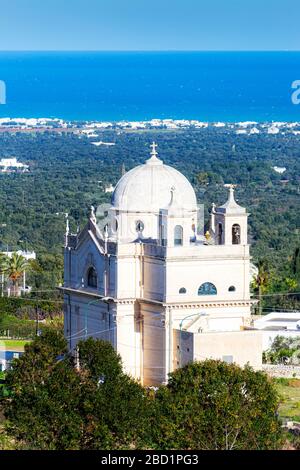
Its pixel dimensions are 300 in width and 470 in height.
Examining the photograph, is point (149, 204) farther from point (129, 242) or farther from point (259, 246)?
point (259, 246)

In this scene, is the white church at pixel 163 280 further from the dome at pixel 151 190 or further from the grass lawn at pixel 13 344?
the grass lawn at pixel 13 344

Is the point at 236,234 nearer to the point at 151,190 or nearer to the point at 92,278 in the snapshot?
the point at 151,190

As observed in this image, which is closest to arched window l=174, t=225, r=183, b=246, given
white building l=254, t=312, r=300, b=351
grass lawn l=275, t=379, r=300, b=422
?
grass lawn l=275, t=379, r=300, b=422

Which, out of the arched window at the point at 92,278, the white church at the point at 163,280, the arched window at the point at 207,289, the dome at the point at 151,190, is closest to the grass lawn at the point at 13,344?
the arched window at the point at 92,278

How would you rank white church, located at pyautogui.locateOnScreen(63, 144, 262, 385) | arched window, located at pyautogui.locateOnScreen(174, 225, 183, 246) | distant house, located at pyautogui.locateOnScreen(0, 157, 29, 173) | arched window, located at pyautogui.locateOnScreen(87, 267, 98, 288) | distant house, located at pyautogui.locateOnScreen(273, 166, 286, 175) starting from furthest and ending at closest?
distant house, located at pyautogui.locateOnScreen(0, 157, 29, 173)
distant house, located at pyautogui.locateOnScreen(273, 166, 286, 175)
arched window, located at pyautogui.locateOnScreen(87, 267, 98, 288)
arched window, located at pyautogui.locateOnScreen(174, 225, 183, 246)
white church, located at pyautogui.locateOnScreen(63, 144, 262, 385)

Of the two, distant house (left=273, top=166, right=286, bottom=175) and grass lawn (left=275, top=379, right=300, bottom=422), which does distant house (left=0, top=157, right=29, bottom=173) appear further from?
grass lawn (left=275, top=379, right=300, bottom=422)

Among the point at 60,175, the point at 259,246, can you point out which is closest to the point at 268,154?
the point at 60,175
